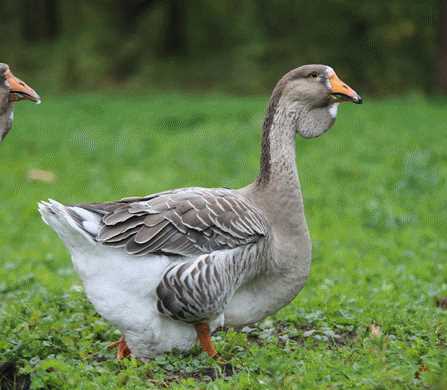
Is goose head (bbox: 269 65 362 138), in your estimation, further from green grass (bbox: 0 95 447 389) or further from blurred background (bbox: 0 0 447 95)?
blurred background (bbox: 0 0 447 95)

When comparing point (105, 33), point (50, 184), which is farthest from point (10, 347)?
point (105, 33)

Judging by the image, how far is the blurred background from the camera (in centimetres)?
2452

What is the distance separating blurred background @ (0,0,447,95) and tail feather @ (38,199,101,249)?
1954 centimetres

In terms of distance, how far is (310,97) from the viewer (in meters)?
5.14

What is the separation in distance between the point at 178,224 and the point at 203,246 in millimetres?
201

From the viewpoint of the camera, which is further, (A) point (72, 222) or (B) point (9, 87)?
(B) point (9, 87)

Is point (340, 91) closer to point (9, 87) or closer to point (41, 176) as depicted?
point (9, 87)

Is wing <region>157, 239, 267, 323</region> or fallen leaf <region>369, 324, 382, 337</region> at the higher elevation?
wing <region>157, 239, 267, 323</region>

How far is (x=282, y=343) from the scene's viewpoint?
17.3 ft

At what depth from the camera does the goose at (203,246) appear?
4566mm

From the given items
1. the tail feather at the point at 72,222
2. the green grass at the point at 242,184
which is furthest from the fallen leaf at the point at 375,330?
the tail feather at the point at 72,222

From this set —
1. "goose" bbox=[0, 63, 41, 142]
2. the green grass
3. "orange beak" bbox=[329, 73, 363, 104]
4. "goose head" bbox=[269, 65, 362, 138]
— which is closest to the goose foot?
the green grass

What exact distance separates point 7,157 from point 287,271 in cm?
985

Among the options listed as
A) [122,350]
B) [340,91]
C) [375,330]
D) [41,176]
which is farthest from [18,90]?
[41,176]
